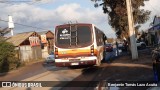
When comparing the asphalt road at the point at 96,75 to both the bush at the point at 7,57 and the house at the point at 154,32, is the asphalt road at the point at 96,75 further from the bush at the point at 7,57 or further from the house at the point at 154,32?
the house at the point at 154,32

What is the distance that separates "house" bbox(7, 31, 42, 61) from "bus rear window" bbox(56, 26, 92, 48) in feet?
100

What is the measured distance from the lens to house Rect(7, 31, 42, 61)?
52031 millimetres

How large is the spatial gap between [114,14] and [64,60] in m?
16.4

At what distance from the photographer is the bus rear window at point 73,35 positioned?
19.6m

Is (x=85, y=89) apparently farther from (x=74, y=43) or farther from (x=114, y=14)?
(x=114, y=14)

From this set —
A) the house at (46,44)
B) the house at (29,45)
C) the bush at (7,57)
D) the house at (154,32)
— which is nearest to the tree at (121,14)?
the house at (154,32)

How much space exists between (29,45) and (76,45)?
39.2 m

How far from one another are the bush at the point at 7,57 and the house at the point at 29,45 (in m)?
12.6

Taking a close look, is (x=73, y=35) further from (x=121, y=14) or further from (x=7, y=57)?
(x=7, y=57)

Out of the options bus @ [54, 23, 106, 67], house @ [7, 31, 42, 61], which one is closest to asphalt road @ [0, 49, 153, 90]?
bus @ [54, 23, 106, 67]

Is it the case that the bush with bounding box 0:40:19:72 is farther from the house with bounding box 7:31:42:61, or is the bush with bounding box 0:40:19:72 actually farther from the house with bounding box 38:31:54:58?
the house with bounding box 38:31:54:58

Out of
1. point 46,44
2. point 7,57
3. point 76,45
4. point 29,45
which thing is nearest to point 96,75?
point 76,45

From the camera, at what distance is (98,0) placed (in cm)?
3412

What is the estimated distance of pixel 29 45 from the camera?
190ft
